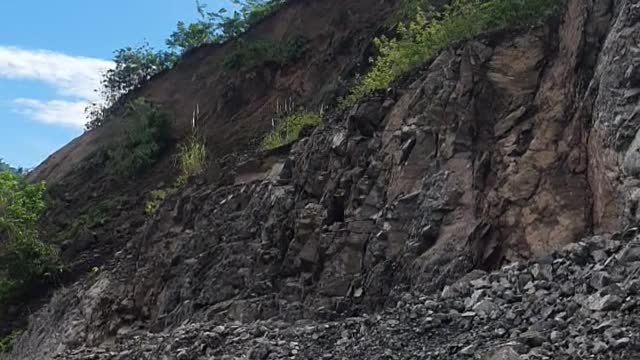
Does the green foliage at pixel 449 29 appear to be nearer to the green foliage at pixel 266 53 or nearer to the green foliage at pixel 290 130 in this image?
the green foliage at pixel 290 130

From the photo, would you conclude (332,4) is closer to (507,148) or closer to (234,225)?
(234,225)

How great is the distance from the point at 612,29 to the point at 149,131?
55.7 ft

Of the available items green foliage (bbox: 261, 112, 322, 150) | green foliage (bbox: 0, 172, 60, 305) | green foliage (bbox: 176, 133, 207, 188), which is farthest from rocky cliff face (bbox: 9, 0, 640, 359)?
green foliage (bbox: 0, 172, 60, 305)

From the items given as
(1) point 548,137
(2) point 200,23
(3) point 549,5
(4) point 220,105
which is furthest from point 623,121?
(2) point 200,23

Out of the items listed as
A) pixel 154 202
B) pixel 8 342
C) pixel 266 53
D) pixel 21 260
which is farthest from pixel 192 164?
pixel 266 53

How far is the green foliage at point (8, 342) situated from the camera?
58.2 feet

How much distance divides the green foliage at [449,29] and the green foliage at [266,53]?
832 centimetres

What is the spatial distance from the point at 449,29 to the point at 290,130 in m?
4.86

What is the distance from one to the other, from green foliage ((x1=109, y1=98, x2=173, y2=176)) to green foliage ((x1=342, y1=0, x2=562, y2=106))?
34.7 ft

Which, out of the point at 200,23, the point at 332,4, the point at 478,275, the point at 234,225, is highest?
the point at 200,23

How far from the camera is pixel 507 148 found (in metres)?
8.41

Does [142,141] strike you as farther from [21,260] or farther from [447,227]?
[447,227]

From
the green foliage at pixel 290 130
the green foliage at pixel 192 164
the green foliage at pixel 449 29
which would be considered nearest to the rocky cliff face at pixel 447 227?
the green foliage at pixel 449 29

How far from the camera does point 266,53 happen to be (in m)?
22.6
